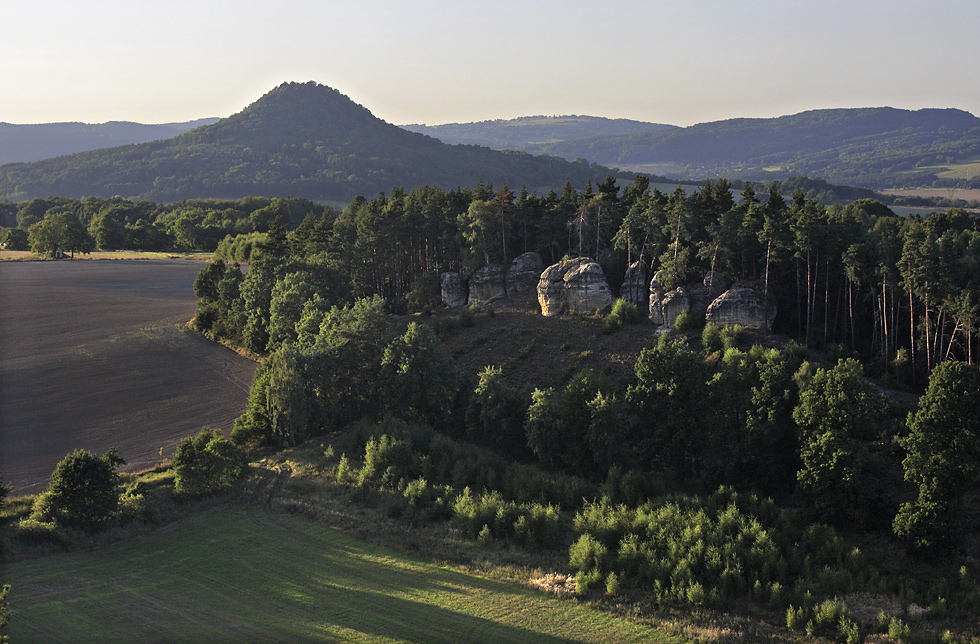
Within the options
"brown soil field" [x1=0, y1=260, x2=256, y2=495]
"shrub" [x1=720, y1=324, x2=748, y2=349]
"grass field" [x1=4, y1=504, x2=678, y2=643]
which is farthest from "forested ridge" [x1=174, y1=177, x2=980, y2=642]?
"brown soil field" [x1=0, y1=260, x2=256, y2=495]

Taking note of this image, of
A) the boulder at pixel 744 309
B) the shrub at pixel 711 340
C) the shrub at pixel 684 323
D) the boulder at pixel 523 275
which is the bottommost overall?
the shrub at pixel 711 340

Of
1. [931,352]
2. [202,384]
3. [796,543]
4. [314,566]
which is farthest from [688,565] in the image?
[202,384]

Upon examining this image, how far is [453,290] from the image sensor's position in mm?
82688

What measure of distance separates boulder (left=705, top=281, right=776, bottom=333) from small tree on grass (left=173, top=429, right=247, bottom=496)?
131ft

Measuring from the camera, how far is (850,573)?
29172 mm

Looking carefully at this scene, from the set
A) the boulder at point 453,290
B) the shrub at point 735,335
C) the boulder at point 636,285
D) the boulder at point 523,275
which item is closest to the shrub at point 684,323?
the shrub at point 735,335

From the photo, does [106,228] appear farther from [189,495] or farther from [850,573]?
[850,573]

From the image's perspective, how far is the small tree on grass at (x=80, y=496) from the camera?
113 feet

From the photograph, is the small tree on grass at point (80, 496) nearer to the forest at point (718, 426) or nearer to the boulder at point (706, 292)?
the forest at point (718, 426)

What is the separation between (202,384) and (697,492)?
52.9 metres

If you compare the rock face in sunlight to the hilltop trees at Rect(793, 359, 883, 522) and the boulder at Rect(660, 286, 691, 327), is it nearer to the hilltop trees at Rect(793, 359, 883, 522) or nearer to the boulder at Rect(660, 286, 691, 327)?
the boulder at Rect(660, 286, 691, 327)

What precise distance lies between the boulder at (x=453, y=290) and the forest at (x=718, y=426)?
6998 mm

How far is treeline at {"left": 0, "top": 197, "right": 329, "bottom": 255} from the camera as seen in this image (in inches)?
5674

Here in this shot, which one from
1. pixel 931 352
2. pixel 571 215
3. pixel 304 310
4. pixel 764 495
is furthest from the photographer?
pixel 571 215
